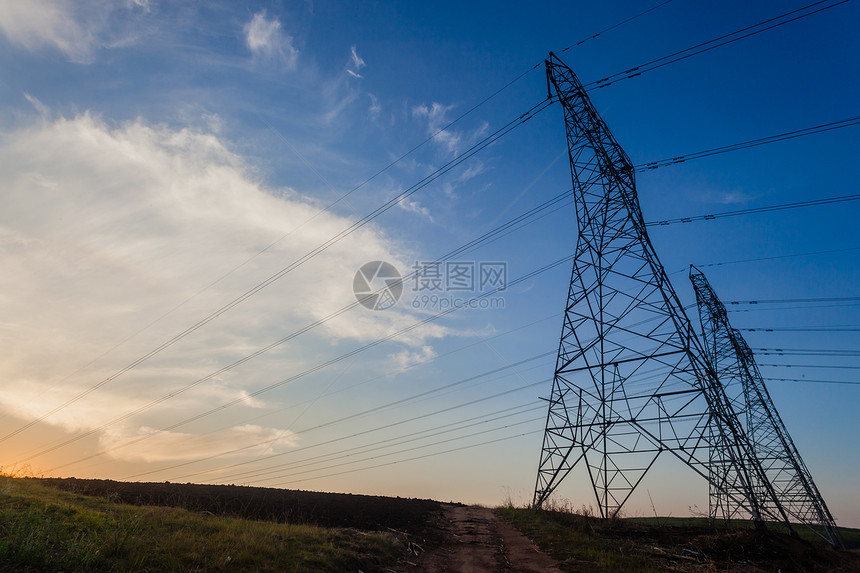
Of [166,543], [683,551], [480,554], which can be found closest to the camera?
[166,543]

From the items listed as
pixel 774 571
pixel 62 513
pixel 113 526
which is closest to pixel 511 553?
pixel 774 571

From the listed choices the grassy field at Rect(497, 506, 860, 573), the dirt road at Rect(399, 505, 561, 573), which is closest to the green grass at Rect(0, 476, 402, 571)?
the dirt road at Rect(399, 505, 561, 573)

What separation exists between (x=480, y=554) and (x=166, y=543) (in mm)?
9050

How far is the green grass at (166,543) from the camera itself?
844 centimetres

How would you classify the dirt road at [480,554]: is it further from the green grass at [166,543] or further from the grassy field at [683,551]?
the green grass at [166,543]

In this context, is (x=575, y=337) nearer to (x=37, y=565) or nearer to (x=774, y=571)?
(x=774, y=571)

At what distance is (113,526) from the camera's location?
11.3 metres

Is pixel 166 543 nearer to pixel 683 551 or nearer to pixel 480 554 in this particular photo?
pixel 480 554

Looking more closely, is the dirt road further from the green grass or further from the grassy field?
the green grass

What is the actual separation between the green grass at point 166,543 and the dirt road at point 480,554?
1.28m

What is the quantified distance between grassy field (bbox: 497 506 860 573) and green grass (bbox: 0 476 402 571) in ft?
18.9

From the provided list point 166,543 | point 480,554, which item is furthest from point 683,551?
point 166,543

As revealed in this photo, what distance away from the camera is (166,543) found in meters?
9.83

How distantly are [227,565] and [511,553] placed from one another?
8752 mm
